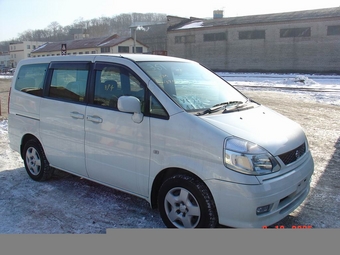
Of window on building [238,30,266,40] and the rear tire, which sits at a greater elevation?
window on building [238,30,266,40]

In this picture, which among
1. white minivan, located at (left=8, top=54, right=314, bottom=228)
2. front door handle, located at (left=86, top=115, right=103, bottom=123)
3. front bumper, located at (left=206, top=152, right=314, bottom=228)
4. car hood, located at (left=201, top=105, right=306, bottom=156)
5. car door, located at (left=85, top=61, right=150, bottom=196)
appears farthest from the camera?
front door handle, located at (left=86, top=115, right=103, bottom=123)

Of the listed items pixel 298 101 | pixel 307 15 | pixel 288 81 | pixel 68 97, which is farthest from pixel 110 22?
pixel 68 97

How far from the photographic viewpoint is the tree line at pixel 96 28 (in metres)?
107

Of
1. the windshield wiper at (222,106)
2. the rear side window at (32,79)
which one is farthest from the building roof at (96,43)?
the windshield wiper at (222,106)

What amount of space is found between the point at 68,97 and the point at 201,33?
5033 centimetres

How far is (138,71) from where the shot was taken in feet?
12.5

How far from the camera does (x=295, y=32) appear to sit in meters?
43.4

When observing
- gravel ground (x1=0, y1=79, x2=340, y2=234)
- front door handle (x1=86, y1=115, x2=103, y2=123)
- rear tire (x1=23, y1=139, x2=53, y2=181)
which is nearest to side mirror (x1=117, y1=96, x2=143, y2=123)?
front door handle (x1=86, y1=115, x2=103, y2=123)

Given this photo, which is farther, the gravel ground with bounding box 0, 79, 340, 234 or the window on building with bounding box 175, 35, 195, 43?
the window on building with bounding box 175, 35, 195, 43

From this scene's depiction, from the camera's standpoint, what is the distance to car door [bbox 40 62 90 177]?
4.33 m

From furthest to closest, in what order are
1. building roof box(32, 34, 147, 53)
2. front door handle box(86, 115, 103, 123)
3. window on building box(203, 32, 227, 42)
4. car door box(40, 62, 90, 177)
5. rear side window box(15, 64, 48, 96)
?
building roof box(32, 34, 147, 53) < window on building box(203, 32, 227, 42) < rear side window box(15, 64, 48, 96) < car door box(40, 62, 90, 177) < front door handle box(86, 115, 103, 123)

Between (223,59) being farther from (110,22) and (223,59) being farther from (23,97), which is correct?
(110,22)

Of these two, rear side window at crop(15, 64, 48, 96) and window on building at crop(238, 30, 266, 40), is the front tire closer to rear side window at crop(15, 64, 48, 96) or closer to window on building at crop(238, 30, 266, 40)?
rear side window at crop(15, 64, 48, 96)

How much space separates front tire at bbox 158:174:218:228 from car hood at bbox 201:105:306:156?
2.12 feet
